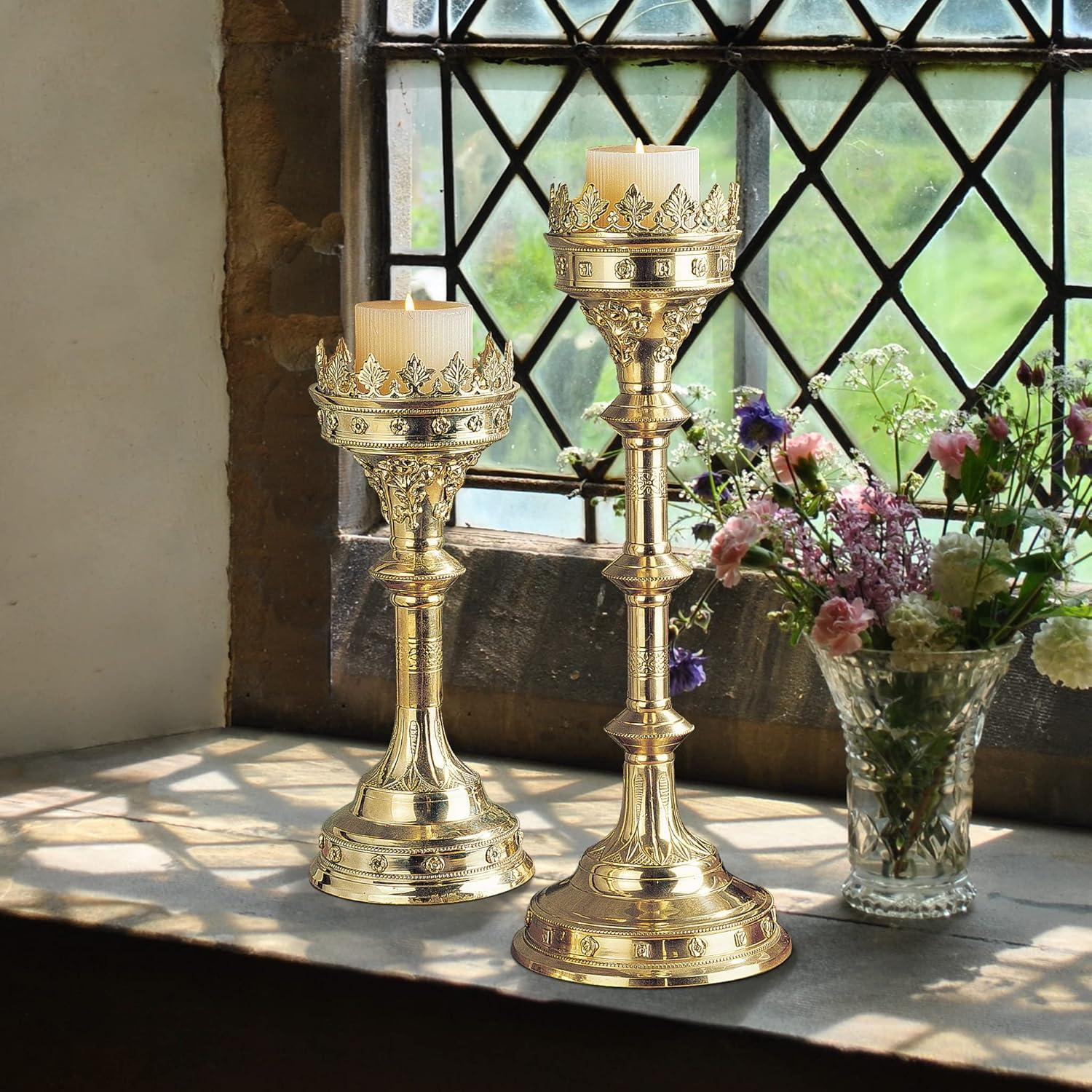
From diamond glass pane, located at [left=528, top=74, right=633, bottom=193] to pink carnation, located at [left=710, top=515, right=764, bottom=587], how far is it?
68 centimetres

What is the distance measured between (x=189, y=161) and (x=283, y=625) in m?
0.61

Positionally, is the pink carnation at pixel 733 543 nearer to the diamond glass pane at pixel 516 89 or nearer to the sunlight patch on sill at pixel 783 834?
the sunlight patch on sill at pixel 783 834

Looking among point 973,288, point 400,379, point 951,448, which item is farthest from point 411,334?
point 973,288

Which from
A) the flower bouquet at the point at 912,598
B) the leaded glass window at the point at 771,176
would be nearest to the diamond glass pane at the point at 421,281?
the leaded glass window at the point at 771,176

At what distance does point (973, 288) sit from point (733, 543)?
594 mm

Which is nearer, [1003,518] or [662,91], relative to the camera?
[1003,518]

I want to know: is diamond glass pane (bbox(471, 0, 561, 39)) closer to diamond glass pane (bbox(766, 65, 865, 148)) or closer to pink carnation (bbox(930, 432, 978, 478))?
diamond glass pane (bbox(766, 65, 865, 148))

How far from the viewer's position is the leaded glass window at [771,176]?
2004 mm

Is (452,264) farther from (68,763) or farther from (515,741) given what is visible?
(68,763)

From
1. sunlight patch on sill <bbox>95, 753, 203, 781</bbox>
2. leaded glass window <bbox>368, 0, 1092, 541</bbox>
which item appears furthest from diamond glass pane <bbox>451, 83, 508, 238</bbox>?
sunlight patch on sill <bbox>95, 753, 203, 781</bbox>

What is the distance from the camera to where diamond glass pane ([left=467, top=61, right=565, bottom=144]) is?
7.23ft

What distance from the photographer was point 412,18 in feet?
7.39

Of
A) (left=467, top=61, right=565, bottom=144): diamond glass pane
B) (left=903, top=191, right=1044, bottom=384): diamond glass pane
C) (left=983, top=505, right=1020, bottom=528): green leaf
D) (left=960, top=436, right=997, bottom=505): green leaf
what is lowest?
(left=983, top=505, right=1020, bottom=528): green leaf

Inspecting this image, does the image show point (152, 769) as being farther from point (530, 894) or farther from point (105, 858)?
point (530, 894)
